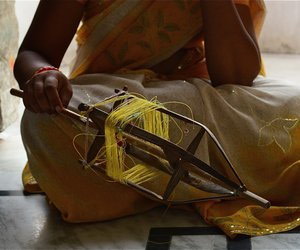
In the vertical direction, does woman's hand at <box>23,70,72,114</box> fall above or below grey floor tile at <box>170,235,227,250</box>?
above

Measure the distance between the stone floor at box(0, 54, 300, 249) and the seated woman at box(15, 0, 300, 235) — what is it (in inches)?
0.9

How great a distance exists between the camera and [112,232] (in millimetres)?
1142

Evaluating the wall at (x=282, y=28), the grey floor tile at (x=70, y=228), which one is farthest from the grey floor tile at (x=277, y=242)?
the wall at (x=282, y=28)

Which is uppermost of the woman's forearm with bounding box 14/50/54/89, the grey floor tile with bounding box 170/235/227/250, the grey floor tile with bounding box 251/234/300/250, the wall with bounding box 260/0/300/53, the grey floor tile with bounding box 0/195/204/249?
the woman's forearm with bounding box 14/50/54/89

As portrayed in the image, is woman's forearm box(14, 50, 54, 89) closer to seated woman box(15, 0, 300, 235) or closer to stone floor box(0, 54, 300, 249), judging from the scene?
seated woman box(15, 0, 300, 235)

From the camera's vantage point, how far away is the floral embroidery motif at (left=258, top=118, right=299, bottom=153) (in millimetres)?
1161

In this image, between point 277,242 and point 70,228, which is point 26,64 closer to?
point 70,228

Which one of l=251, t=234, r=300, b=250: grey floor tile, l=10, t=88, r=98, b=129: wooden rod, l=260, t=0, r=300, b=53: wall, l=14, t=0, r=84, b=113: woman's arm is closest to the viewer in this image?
l=10, t=88, r=98, b=129: wooden rod

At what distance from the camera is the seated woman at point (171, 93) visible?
3.76ft

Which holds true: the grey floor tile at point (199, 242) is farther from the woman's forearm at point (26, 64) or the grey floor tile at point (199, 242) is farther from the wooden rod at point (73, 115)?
the woman's forearm at point (26, 64)

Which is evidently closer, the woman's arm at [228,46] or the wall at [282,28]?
the woman's arm at [228,46]

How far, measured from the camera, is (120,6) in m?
1.25

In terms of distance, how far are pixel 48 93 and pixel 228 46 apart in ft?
1.43

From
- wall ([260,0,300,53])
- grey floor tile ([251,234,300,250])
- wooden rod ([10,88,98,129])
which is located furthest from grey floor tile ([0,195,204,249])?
wall ([260,0,300,53])
